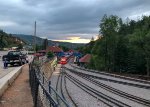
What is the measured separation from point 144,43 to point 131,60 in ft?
44.9

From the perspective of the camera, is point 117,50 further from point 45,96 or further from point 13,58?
point 45,96

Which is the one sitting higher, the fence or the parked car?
the parked car

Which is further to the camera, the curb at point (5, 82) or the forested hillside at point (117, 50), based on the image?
the forested hillside at point (117, 50)

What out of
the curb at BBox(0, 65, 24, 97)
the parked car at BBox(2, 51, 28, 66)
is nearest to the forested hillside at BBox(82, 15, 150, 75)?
the parked car at BBox(2, 51, 28, 66)

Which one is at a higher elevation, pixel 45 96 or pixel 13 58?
pixel 13 58

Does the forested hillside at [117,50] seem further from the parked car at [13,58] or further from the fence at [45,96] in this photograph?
the fence at [45,96]

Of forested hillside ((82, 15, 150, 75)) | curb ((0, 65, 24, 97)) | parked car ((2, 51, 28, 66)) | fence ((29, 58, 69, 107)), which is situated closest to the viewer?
fence ((29, 58, 69, 107))

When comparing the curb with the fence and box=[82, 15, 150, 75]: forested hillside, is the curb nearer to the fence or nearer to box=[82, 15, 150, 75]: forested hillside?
the fence

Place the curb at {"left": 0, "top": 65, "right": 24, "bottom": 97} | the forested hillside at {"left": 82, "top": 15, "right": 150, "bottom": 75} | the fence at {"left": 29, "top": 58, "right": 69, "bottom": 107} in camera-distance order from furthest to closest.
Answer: the forested hillside at {"left": 82, "top": 15, "right": 150, "bottom": 75} → the curb at {"left": 0, "top": 65, "right": 24, "bottom": 97} → the fence at {"left": 29, "top": 58, "right": 69, "bottom": 107}

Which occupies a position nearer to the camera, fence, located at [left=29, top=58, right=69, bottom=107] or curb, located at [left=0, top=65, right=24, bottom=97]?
fence, located at [left=29, top=58, right=69, bottom=107]

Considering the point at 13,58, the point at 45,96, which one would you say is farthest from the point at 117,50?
the point at 45,96

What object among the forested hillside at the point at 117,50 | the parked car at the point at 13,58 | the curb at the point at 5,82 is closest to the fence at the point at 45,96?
the curb at the point at 5,82

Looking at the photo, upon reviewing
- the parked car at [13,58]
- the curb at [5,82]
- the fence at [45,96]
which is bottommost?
the curb at [5,82]

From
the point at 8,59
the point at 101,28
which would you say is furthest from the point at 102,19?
the point at 8,59
